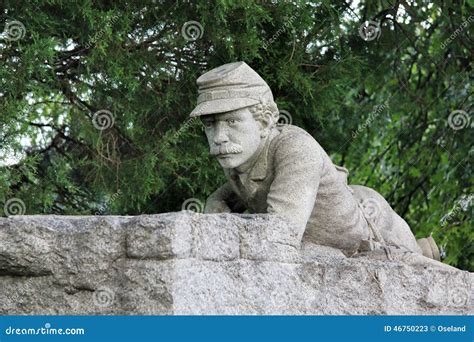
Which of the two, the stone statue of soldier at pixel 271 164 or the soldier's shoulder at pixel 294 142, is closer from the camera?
the stone statue of soldier at pixel 271 164

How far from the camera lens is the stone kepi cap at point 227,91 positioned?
5594mm

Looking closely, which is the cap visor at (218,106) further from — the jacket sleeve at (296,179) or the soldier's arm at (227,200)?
the soldier's arm at (227,200)

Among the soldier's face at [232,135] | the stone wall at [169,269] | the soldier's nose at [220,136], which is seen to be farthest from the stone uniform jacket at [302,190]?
the stone wall at [169,269]

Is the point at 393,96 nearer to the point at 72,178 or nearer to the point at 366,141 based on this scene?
the point at 366,141

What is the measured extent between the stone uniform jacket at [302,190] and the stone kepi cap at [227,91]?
26 cm

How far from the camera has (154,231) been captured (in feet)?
14.8

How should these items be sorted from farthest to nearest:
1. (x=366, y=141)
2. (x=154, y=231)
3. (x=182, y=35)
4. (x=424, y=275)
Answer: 1. (x=366, y=141)
2. (x=182, y=35)
3. (x=424, y=275)
4. (x=154, y=231)

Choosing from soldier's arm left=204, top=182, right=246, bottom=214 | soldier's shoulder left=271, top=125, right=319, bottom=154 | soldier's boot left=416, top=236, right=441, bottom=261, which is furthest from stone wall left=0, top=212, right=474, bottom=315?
soldier's boot left=416, top=236, right=441, bottom=261

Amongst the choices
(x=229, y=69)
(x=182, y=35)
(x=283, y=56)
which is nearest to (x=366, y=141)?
(x=283, y=56)

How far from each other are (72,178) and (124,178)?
1.99 feet

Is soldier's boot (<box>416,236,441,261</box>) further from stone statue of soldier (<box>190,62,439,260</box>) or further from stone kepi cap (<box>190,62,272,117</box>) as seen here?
stone kepi cap (<box>190,62,272,117</box>)

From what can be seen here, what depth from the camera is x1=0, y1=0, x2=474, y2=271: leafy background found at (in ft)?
26.2

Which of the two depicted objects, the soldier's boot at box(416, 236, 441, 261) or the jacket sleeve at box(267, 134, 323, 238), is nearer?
the jacket sleeve at box(267, 134, 323, 238)

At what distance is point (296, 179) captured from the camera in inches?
218
